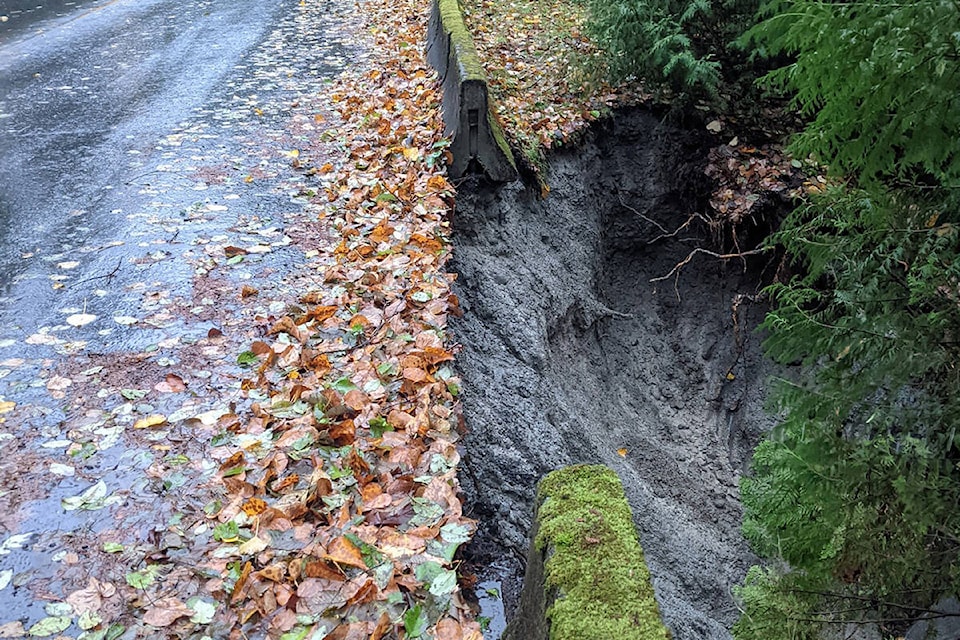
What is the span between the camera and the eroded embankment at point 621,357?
15.4 feet

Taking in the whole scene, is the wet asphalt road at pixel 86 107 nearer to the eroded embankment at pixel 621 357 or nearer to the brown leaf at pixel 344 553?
the brown leaf at pixel 344 553

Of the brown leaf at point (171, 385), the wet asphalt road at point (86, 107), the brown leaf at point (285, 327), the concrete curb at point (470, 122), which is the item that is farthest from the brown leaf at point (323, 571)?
the concrete curb at point (470, 122)

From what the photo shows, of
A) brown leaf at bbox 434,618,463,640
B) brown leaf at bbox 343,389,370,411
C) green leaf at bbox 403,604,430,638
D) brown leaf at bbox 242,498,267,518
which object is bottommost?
brown leaf at bbox 434,618,463,640

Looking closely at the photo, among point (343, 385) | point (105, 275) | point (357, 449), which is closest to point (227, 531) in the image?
point (357, 449)

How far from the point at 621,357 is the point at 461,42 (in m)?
3.86

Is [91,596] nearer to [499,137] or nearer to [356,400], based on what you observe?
[356,400]

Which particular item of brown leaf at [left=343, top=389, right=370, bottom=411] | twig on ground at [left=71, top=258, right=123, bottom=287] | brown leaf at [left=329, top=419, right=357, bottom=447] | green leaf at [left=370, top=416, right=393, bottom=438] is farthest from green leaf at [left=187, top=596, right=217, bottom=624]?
twig on ground at [left=71, top=258, right=123, bottom=287]

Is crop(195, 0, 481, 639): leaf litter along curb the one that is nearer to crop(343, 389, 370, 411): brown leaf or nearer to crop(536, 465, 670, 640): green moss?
crop(343, 389, 370, 411): brown leaf

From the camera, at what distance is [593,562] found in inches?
101

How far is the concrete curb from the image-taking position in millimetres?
6172

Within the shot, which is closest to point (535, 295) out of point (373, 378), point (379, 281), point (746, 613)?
point (379, 281)

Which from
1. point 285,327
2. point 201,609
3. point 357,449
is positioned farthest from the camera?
point 285,327

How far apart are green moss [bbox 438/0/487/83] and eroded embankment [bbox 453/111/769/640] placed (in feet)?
3.40

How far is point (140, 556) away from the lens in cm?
312
